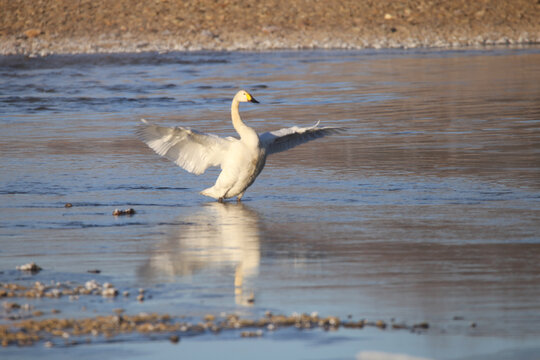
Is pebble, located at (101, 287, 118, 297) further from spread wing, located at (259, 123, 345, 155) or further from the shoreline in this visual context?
the shoreline

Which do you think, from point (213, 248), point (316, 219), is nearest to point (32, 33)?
point (316, 219)

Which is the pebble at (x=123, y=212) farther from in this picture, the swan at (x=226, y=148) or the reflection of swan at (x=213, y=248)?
the swan at (x=226, y=148)

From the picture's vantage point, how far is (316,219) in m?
9.29

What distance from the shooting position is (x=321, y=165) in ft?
41.7

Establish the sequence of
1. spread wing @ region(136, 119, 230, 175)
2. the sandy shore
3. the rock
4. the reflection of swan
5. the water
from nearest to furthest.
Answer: the water, the reflection of swan, spread wing @ region(136, 119, 230, 175), the sandy shore, the rock

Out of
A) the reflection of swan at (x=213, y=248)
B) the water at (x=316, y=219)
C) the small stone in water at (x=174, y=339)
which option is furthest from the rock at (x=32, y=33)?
the small stone in water at (x=174, y=339)

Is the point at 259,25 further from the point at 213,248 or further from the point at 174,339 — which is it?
the point at 174,339

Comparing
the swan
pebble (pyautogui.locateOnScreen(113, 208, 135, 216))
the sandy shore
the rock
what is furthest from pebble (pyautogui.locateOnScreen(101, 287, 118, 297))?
the rock

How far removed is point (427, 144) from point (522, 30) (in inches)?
887

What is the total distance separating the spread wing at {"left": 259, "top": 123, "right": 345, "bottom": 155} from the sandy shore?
22.9 m

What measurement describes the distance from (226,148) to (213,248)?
9.41 ft

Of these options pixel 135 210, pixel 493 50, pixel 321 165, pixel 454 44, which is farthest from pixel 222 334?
pixel 454 44

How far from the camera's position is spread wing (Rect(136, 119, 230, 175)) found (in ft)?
35.7

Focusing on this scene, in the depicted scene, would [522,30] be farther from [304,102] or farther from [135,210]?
[135,210]
